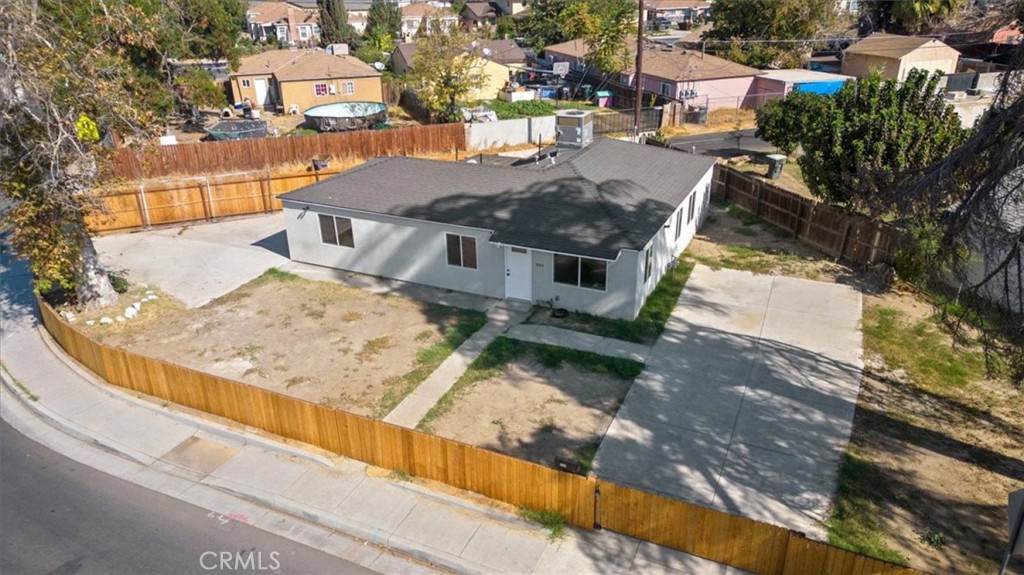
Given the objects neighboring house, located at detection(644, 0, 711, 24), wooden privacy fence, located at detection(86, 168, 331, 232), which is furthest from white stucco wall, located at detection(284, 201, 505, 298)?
neighboring house, located at detection(644, 0, 711, 24)

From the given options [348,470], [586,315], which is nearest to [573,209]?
[586,315]

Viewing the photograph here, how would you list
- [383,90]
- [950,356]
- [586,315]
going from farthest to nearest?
[383,90] → [586,315] → [950,356]

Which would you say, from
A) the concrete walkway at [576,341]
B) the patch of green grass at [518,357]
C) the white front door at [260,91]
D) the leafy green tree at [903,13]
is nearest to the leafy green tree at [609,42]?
the leafy green tree at [903,13]

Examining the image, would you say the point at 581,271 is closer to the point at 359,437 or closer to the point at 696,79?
the point at 359,437

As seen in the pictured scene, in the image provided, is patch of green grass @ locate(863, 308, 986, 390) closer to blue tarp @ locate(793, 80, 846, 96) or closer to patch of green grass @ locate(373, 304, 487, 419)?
patch of green grass @ locate(373, 304, 487, 419)

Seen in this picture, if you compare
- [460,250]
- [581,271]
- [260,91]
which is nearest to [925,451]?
[581,271]

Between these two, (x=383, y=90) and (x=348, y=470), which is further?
(x=383, y=90)

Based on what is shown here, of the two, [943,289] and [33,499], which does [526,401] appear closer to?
[943,289]

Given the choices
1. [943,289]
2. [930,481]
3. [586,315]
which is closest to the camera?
[943,289]
